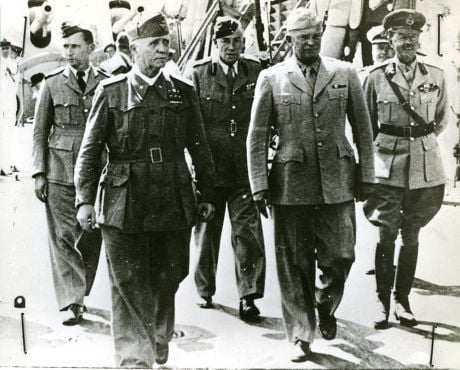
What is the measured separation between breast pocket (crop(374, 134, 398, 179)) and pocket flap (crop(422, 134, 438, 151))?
0.23m

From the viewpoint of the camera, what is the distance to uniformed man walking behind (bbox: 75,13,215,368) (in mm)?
→ 4250

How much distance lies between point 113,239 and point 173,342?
1153 millimetres

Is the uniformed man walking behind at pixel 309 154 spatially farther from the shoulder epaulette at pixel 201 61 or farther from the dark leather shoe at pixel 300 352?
the shoulder epaulette at pixel 201 61

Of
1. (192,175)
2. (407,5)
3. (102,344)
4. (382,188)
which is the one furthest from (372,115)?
(102,344)

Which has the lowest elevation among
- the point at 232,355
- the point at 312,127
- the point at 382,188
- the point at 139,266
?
the point at 232,355

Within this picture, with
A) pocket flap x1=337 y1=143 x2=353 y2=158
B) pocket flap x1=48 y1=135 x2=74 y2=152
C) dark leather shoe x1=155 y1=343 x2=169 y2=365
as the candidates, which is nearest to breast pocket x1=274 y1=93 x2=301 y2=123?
pocket flap x1=337 y1=143 x2=353 y2=158

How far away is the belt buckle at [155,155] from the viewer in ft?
14.2

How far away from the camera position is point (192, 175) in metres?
4.84

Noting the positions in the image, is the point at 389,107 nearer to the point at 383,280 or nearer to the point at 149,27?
the point at 383,280

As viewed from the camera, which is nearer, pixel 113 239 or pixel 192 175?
pixel 113 239

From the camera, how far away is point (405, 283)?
197 inches

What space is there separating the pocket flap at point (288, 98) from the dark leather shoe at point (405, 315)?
5.98ft

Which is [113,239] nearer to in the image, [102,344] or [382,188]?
[102,344]

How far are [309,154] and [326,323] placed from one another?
4.27 feet
